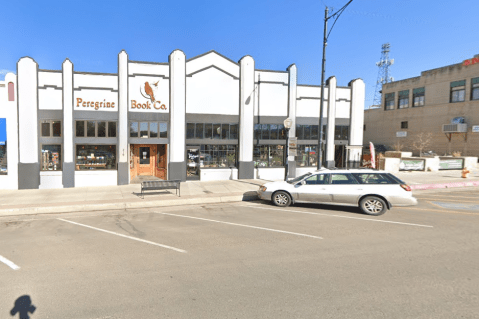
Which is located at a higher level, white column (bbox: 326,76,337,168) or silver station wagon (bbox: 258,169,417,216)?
white column (bbox: 326,76,337,168)

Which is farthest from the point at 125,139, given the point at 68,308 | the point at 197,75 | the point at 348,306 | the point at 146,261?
the point at 348,306

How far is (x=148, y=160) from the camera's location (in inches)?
679

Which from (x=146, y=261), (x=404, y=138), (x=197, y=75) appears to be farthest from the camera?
(x=404, y=138)

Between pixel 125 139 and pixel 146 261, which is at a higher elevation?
pixel 125 139

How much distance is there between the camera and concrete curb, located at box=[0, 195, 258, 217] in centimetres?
981

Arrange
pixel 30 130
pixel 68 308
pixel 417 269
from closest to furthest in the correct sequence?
1. pixel 68 308
2. pixel 417 269
3. pixel 30 130

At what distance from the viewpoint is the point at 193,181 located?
16.5 m

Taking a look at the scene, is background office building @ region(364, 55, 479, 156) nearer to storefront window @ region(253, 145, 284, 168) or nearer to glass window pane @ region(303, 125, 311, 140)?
glass window pane @ region(303, 125, 311, 140)

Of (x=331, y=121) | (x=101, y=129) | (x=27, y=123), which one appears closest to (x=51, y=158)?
(x=27, y=123)

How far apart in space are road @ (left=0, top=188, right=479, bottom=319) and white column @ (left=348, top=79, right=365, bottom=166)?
425 inches

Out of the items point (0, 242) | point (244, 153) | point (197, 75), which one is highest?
point (197, 75)

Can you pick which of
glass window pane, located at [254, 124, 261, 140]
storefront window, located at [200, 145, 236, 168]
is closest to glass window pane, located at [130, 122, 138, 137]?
storefront window, located at [200, 145, 236, 168]

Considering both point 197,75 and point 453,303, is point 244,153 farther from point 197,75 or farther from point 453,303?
point 453,303

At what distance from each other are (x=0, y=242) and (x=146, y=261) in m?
4.05
